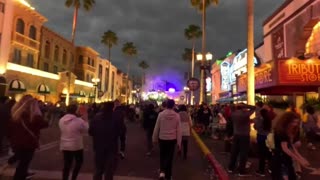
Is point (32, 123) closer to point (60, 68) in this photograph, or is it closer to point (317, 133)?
point (317, 133)

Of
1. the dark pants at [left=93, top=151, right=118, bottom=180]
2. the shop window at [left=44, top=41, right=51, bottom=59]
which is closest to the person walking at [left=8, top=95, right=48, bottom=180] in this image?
the dark pants at [left=93, top=151, right=118, bottom=180]

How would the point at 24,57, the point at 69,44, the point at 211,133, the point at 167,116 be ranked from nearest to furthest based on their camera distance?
the point at 167,116, the point at 211,133, the point at 24,57, the point at 69,44

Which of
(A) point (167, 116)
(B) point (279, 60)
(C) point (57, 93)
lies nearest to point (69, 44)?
(C) point (57, 93)

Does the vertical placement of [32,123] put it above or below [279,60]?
below

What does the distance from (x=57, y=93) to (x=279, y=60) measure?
36.7 metres

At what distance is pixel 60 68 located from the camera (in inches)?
2183

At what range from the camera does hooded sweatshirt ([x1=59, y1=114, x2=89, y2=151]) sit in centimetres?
710

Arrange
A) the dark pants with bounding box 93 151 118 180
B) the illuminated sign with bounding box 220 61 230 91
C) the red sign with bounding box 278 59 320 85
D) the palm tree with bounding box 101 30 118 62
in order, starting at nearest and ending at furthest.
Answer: the dark pants with bounding box 93 151 118 180 → the red sign with bounding box 278 59 320 85 → the illuminated sign with bounding box 220 61 230 91 → the palm tree with bounding box 101 30 118 62

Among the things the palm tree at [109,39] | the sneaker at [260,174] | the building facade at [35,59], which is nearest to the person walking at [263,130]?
the sneaker at [260,174]

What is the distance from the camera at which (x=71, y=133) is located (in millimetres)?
7105

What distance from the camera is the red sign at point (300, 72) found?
18.9m

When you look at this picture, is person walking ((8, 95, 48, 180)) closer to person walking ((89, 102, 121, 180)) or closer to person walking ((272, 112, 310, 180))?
person walking ((89, 102, 121, 180))

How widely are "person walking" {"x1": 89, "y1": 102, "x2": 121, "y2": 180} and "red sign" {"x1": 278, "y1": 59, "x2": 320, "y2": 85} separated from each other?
14.2m

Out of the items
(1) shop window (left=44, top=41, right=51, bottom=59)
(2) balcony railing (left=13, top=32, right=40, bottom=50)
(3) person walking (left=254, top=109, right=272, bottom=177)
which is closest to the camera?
(3) person walking (left=254, top=109, right=272, bottom=177)
